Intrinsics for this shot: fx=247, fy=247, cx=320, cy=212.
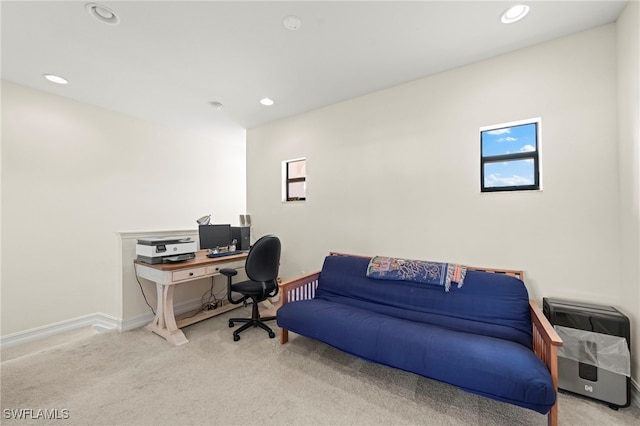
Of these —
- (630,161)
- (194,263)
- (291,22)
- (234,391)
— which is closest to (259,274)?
(194,263)

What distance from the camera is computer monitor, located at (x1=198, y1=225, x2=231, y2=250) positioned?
323 cm

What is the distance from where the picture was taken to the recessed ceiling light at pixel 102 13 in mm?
1695

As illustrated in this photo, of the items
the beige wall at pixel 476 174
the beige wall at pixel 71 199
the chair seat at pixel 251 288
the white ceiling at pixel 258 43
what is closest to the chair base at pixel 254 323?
the chair seat at pixel 251 288

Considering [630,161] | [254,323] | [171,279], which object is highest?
[630,161]

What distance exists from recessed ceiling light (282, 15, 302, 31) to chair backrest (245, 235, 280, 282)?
6.15ft

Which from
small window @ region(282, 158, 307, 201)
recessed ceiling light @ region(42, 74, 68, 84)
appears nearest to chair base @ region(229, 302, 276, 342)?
small window @ region(282, 158, 307, 201)

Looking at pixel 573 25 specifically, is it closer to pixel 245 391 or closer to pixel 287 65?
pixel 287 65

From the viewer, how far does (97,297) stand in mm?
3145

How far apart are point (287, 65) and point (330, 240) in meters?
2.04

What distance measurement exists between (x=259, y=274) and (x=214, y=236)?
1093 mm

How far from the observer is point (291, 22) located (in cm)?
184

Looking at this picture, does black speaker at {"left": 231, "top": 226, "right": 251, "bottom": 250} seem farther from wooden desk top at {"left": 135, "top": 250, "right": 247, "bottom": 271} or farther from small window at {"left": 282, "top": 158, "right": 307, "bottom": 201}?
small window at {"left": 282, "top": 158, "right": 307, "bottom": 201}

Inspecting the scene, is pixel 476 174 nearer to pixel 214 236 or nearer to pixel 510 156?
pixel 510 156

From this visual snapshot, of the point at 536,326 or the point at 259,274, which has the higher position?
the point at 259,274
